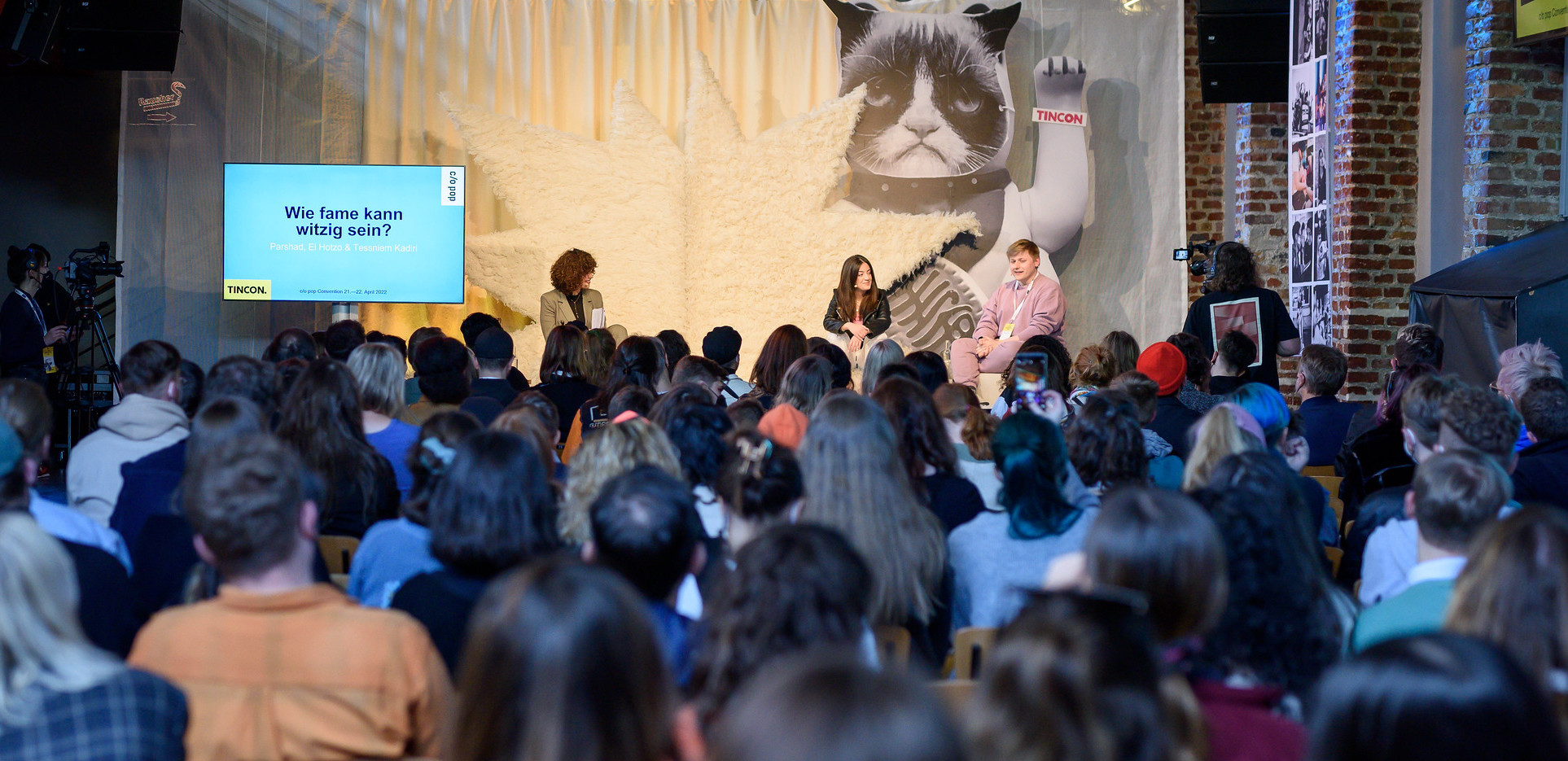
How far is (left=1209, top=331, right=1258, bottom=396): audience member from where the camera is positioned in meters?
5.20

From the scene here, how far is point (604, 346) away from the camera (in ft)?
16.2

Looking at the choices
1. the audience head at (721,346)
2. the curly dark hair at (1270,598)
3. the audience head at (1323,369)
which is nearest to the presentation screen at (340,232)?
the audience head at (721,346)

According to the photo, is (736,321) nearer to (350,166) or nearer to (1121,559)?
(350,166)

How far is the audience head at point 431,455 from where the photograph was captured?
241 centimetres

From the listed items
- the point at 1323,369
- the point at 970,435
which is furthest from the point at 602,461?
the point at 1323,369

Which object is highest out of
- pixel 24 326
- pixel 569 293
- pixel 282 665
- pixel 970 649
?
pixel 569 293

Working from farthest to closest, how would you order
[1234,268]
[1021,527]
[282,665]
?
[1234,268] < [1021,527] < [282,665]

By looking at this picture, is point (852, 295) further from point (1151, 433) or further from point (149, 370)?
point (149, 370)

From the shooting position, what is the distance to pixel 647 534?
1.81m

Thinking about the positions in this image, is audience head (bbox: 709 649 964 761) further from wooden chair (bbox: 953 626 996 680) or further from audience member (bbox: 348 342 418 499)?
audience member (bbox: 348 342 418 499)

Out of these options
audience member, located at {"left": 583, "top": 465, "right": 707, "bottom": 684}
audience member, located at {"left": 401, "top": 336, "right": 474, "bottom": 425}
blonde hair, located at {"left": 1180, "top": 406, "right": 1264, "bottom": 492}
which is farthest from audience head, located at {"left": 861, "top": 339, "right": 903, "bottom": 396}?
audience member, located at {"left": 583, "top": 465, "right": 707, "bottom": 684}

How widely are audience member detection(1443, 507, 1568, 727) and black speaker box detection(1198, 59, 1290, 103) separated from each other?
6085 millimetres

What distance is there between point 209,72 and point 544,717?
7594mm

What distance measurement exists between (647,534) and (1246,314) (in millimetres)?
4764
